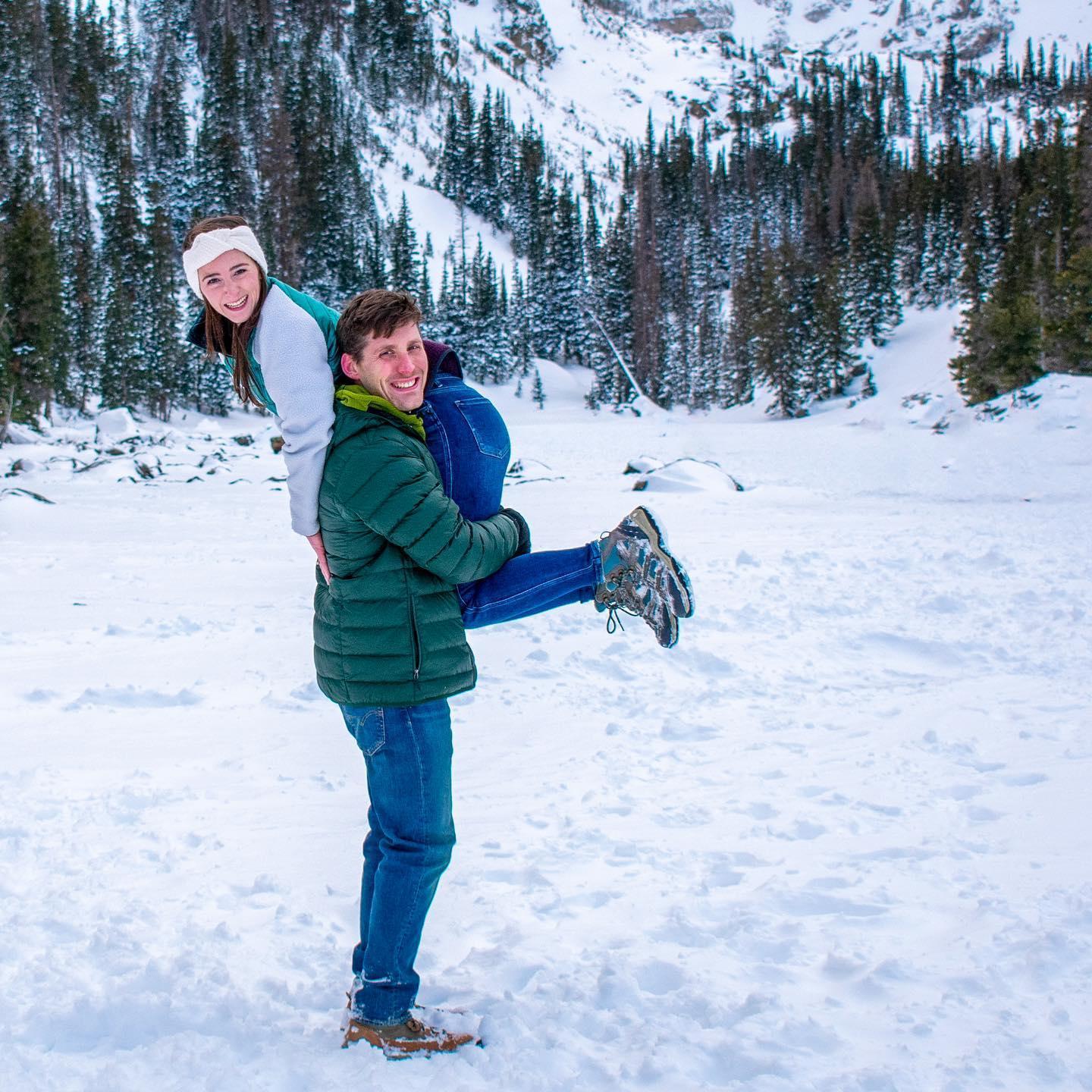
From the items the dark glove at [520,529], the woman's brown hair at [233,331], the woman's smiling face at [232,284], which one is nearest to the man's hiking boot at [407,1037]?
the dark glove at [520,529]

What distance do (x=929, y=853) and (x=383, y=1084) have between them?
2.13m

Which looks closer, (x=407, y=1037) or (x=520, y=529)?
(x=407, y=1037)

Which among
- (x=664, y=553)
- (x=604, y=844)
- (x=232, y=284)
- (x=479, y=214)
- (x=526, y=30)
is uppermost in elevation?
(x=526, y=30)

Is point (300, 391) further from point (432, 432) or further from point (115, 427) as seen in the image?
point (115, 427)

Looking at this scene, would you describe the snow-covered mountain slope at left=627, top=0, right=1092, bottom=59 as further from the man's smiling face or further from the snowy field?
the man's smiling face

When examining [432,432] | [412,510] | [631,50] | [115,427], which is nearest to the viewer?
[412,510]

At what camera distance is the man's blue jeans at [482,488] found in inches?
90.3

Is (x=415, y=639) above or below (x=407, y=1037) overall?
above

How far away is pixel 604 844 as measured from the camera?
3.41 meters

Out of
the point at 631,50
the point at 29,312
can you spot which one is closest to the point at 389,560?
the point at 29,312

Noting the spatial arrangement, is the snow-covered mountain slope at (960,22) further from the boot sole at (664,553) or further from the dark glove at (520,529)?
the dark glove at (520,529)

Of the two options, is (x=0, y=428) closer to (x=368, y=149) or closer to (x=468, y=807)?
(x=468, y=807)

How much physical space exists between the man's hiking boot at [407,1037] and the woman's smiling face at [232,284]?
6.35ft

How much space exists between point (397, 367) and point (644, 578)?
0.90 meters
